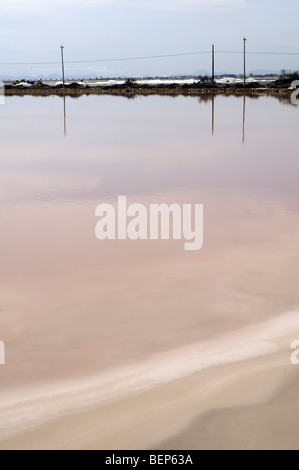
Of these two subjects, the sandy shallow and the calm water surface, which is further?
the calm water surface

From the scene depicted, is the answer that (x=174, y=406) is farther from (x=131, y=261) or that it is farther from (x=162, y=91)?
(x=162, y=91)

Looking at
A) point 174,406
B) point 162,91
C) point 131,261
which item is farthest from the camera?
point 162,91

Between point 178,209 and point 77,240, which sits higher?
point 178,209

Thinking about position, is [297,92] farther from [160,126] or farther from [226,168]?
[226,168]

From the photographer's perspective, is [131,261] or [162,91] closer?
[131,261]

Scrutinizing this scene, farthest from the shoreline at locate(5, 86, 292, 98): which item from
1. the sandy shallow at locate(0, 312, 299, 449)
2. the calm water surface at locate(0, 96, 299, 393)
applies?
the sandy shallow at locate(0, 312, 299, 449)

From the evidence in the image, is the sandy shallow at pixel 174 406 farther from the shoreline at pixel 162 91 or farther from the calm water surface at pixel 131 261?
the shoreline at pixel 162 91

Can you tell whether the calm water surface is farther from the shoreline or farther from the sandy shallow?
the shoreline

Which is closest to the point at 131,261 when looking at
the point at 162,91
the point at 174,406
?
the point at 174,406

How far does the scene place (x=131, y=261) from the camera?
671 centimetres

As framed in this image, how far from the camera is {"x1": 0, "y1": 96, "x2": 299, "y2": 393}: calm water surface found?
4707 mm
